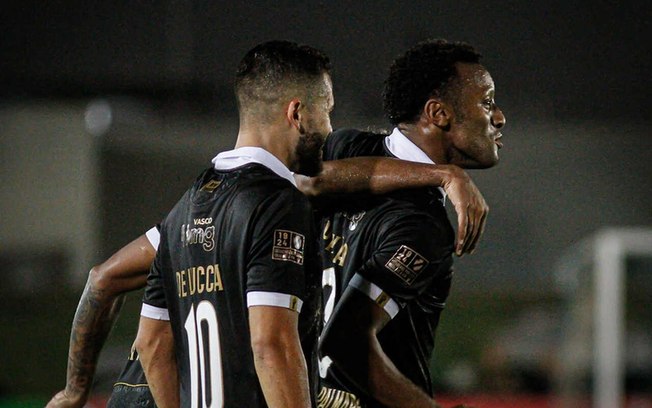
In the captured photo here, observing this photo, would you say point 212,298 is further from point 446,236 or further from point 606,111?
point 606,111

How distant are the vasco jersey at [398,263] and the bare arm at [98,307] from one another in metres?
0.47

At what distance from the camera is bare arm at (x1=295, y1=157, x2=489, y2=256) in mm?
2625

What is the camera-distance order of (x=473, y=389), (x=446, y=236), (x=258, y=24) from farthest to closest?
1. (x=473, y=389)
2. (x=258, y=24)
3. (x=446, y=236)

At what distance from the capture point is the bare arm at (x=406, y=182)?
262cm

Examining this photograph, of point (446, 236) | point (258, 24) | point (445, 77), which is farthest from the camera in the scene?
point (258, 24)

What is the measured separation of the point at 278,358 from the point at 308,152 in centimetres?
50

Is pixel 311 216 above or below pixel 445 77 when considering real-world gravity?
below

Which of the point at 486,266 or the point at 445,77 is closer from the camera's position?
the point at 445,77

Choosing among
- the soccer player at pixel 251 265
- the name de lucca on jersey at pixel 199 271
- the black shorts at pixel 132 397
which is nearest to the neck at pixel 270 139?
the soccer player at pixel 251 265

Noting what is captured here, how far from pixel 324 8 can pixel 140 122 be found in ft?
7.65

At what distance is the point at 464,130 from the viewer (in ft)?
9.41

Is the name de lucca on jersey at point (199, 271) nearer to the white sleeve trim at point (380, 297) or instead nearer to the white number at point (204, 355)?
the white number at point (204, 355)

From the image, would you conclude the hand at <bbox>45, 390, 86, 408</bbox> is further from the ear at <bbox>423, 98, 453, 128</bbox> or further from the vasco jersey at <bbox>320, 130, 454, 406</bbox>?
the ear at <bbox>423, 98, 453, 128</bbox>

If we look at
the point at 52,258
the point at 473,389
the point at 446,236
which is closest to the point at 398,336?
the point at 446,236
